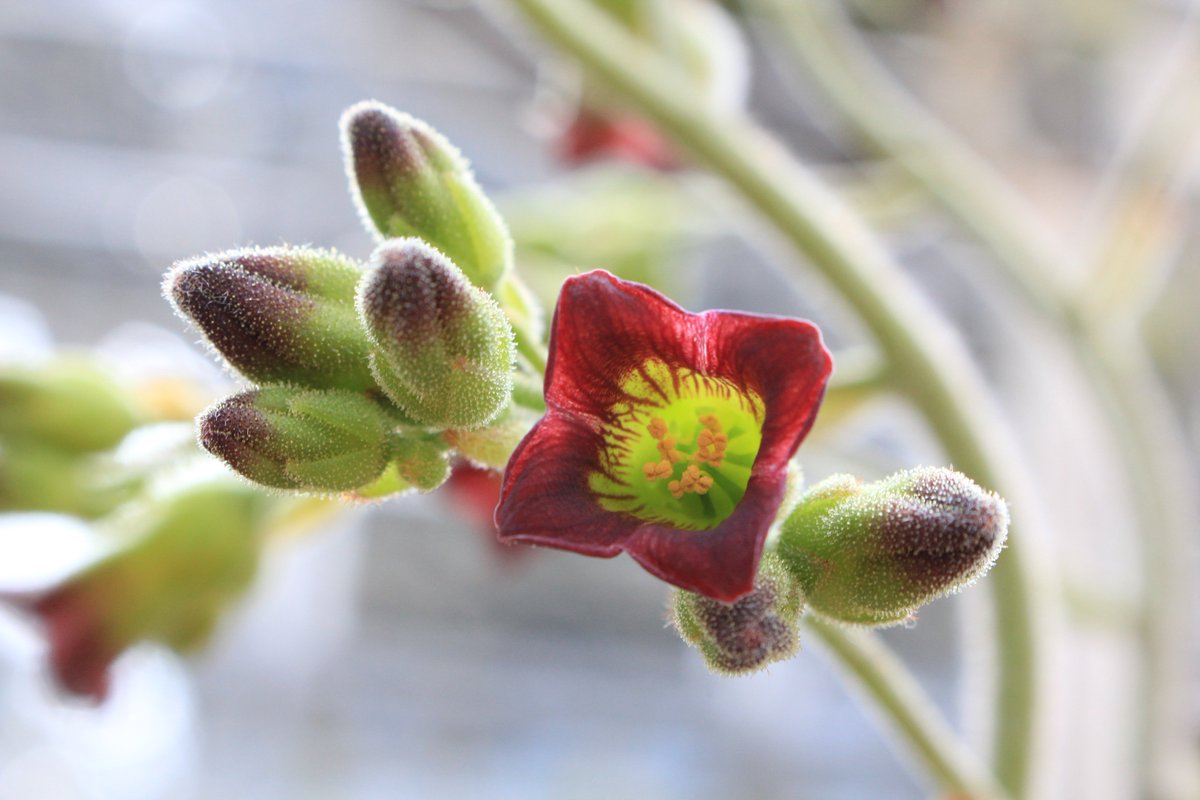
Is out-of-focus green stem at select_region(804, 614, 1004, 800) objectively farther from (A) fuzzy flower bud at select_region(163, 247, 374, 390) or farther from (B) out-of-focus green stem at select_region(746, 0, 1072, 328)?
(B) out-of-focus green stem at select_region(746, 0, 1072, 328)

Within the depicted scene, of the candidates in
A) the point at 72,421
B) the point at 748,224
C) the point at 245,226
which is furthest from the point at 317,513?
the point at 245,226

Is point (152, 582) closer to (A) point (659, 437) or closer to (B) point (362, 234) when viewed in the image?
(A) point (659, 437)

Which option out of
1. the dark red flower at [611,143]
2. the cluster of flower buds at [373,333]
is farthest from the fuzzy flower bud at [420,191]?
the dark red flower at [611,143]

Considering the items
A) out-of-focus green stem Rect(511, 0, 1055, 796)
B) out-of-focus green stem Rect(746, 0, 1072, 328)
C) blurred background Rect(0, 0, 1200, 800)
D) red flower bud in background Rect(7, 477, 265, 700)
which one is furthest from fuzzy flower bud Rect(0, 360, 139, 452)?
blurred background Rect(0, 0, 1200, 800)

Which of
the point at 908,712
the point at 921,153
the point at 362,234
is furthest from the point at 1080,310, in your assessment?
the point at 362,234

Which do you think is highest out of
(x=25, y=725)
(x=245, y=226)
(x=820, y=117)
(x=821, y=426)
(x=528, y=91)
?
(x=821, y=426)

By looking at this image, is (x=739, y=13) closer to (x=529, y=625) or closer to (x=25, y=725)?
(x=529, y=625)
